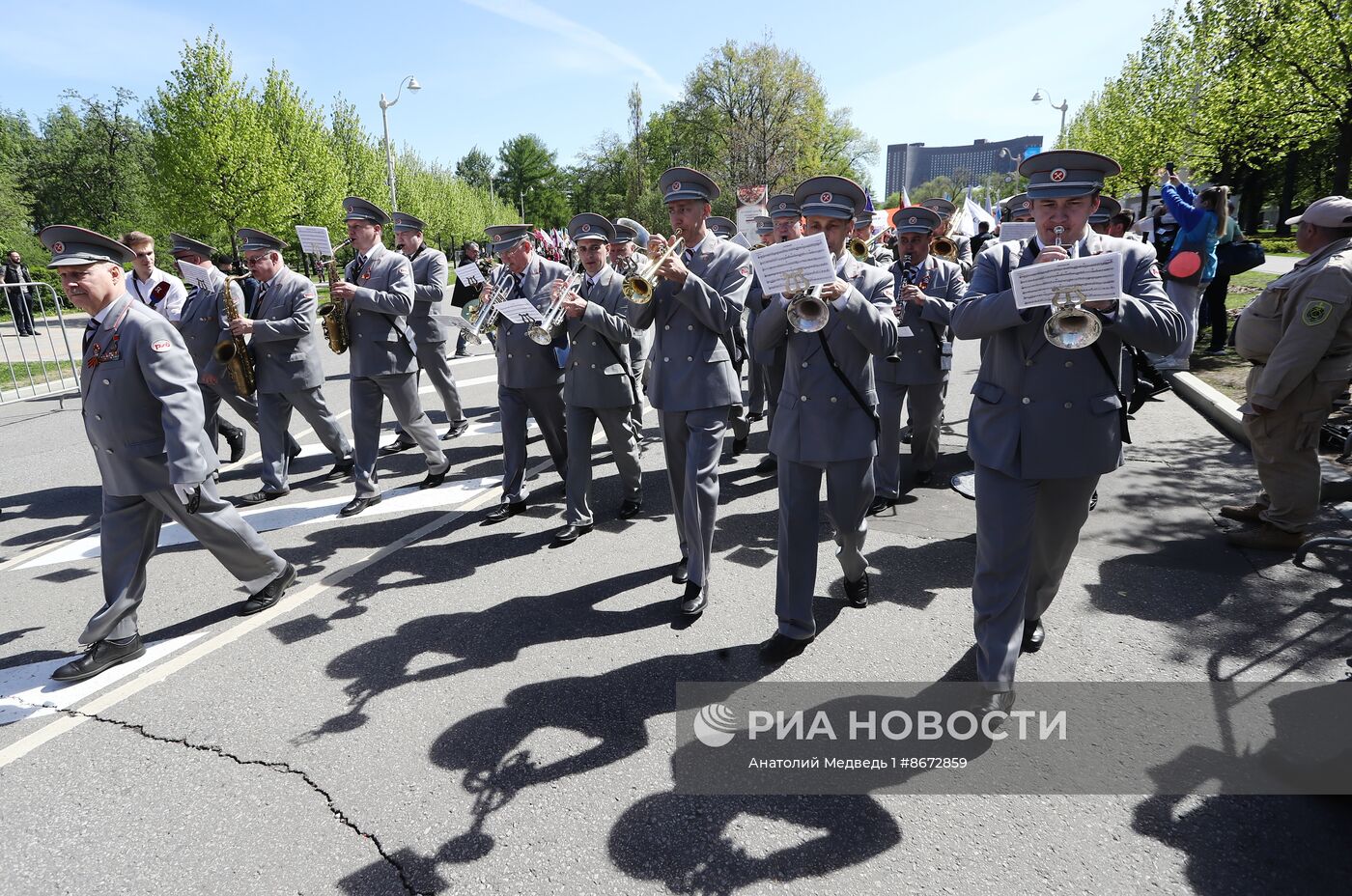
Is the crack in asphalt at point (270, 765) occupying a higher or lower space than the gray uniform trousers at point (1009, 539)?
lower

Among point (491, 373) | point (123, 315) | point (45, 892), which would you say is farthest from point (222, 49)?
point (45, 892)

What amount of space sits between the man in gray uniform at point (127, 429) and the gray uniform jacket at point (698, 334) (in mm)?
2405

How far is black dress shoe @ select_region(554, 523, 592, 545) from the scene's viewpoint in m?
5.55

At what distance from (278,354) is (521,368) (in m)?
2.41

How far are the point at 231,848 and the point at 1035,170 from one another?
13.0 feet

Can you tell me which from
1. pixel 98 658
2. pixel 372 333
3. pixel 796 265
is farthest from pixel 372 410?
pixel 796 265

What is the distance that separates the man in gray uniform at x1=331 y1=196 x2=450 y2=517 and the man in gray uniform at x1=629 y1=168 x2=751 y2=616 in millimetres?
2904

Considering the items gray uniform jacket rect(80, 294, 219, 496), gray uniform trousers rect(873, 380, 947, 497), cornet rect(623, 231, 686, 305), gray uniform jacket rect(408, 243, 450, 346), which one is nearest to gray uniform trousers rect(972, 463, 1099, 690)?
cornet rect(623, 231, 686, 305)

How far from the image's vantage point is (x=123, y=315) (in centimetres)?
394

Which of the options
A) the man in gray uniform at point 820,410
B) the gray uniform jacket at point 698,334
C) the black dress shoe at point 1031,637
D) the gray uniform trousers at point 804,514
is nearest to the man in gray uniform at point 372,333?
the gray uniform jacket at point 698,334

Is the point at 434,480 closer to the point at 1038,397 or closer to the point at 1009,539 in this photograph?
the point at 1009,539

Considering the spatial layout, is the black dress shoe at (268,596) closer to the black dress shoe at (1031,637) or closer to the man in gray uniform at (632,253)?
the man in gray uniform at (632,253)

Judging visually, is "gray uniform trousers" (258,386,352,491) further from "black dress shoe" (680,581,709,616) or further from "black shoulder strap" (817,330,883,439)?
"black shoulder strap" (817,330,883,439)

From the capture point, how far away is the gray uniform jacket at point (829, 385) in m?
3.72
